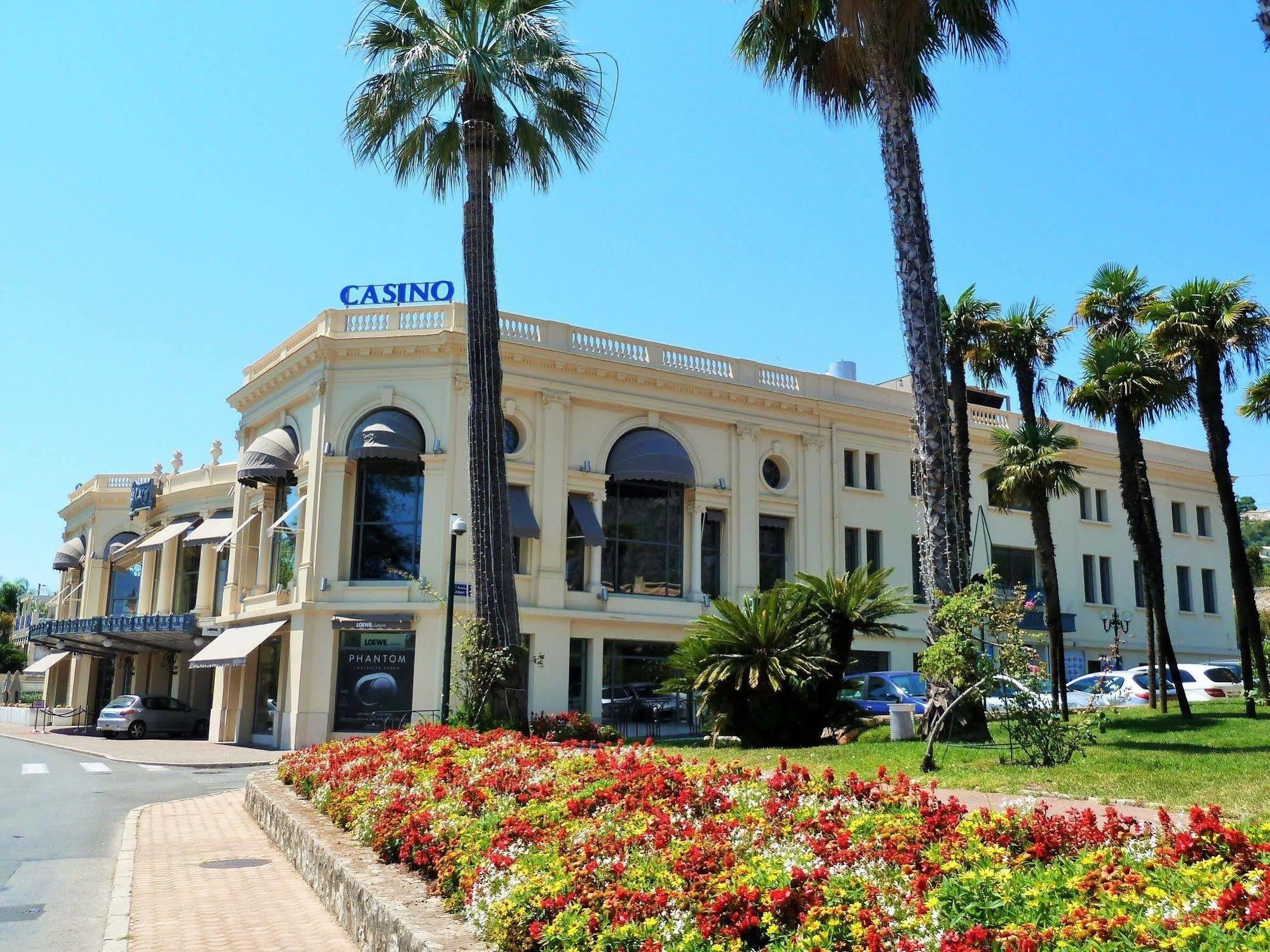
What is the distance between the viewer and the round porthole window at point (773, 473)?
118 feet

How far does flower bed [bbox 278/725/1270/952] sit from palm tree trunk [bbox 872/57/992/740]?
8456 millimetres

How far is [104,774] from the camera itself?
76.5 ft

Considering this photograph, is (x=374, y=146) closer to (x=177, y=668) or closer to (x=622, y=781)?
(x=622, y=781)

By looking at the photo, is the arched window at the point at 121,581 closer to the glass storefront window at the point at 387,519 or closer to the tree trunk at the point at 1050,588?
the glass storefront window at the point at 387,519

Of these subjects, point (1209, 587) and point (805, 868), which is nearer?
point (805, 868)

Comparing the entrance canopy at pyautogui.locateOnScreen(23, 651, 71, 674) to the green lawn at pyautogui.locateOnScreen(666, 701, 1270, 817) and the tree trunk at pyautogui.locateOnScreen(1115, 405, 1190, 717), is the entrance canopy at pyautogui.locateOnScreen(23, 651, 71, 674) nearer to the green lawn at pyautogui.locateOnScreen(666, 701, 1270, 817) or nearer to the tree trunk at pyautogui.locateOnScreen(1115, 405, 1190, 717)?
the green lawn at pyautogui.locateOnScreen(666, 701, 1270, 817)

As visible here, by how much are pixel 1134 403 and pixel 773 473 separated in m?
14.0

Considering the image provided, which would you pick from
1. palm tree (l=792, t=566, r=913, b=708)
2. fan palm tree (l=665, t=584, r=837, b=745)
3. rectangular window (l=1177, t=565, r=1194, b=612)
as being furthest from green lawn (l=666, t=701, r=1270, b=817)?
rectangular window (l=1177, t=565, r=1194, b=612)

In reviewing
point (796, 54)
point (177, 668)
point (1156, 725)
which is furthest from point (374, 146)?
point (177, 668)

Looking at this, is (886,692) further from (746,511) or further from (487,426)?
(487,426)

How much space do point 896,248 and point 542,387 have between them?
15.5 m

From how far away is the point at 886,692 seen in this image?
26.4 m

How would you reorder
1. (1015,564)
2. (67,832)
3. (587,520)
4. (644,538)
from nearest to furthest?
(67,832), (587,520), (644,538), (1015,564)

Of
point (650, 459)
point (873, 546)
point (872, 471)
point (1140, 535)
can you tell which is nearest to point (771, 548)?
point (873, 546)
